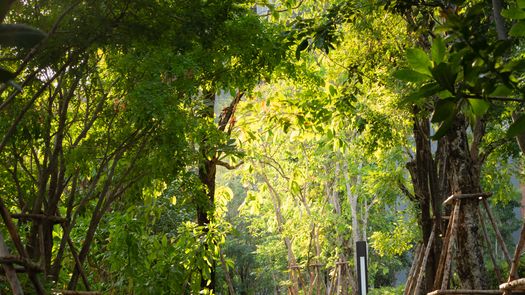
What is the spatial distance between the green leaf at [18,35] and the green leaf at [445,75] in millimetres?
752

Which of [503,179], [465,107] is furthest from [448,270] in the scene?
[503,179]

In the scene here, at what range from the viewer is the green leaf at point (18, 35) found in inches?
52.1

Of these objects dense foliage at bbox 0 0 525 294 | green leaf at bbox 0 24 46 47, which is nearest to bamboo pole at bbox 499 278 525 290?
dense foliage at bbox 0 0 525 294

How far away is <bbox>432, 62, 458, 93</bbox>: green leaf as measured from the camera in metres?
1.19

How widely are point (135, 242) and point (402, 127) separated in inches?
183

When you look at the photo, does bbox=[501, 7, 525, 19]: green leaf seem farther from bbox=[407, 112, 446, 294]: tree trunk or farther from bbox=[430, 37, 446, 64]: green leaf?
bbox=[407, 112, 446, 294]: tree trunk

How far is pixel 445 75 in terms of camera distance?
1200 mm

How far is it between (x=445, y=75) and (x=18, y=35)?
783 mm

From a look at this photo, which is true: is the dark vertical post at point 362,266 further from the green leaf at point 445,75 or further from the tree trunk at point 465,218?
the green leaf at point 445,75

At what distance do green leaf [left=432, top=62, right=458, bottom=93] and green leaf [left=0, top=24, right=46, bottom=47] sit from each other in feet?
2.47

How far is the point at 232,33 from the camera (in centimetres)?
546

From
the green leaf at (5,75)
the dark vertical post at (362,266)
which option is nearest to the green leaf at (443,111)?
the green leaf at (5,75)

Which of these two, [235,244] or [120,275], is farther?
[235,244]

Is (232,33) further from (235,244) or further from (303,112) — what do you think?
(235,244)
